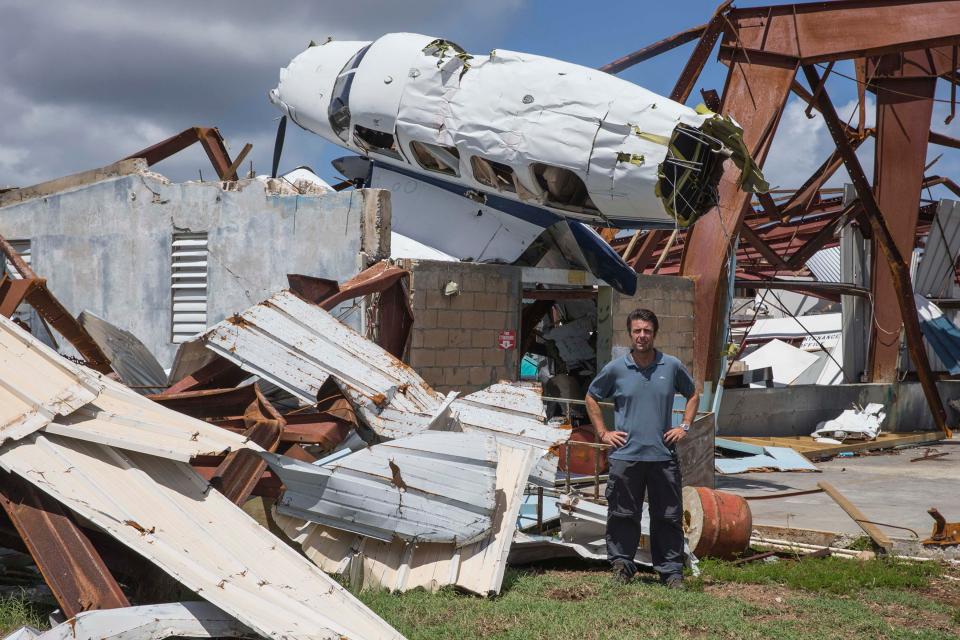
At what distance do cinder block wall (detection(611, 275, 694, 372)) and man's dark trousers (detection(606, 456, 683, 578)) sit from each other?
24.1 feet

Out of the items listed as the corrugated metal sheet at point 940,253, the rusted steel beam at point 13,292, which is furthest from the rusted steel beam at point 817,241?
the rusted steel beam at point 13,292

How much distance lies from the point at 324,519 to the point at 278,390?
98.8 inches

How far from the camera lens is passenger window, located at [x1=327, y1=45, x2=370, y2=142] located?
1337 cm

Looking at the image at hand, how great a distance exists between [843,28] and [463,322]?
322 inches

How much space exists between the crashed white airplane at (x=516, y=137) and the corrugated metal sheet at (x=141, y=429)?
6.43 metres

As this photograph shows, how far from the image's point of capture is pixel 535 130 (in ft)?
38.1

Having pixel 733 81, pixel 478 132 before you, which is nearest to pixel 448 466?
pixel 478 132

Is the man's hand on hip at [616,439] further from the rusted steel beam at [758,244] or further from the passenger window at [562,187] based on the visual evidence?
the rusted steel beam at [758,244]

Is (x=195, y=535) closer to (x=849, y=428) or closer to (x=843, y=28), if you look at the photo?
(x=843, y=28)

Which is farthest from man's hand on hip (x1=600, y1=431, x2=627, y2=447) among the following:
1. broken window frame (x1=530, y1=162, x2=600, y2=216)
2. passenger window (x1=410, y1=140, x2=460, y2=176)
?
passenger window (x1=410, y1=140, x2=460, y2=176)

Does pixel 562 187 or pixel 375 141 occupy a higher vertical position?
pixel 375 141

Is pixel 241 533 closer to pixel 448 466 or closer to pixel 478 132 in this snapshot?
pixel 448 466

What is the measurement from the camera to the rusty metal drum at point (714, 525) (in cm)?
740

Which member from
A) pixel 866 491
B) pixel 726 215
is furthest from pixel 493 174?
pixel 866 491
